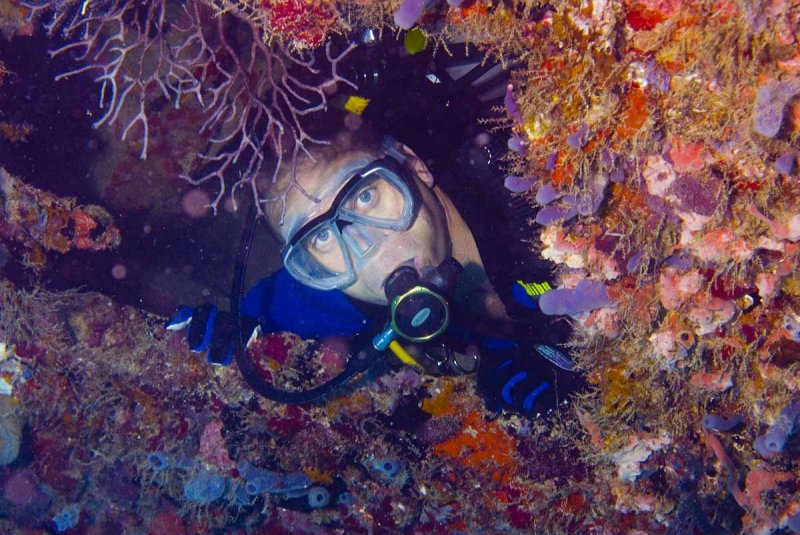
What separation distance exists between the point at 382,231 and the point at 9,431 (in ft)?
20.9

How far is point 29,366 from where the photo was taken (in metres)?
5.71

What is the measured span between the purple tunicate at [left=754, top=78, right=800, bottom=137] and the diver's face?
2438 mm

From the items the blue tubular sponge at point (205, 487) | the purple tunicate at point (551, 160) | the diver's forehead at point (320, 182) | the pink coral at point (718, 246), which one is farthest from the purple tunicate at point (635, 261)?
the blue tubular sponge at point (205, 487)

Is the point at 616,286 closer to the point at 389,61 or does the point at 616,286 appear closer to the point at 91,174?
the point at 389,61

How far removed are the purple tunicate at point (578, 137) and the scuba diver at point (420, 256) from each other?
4.89 ft

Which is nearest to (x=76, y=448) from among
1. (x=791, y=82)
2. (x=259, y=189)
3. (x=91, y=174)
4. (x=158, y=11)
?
(x=91, y=174)

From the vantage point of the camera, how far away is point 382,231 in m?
3.94

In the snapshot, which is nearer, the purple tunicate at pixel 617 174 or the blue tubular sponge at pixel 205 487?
the purple tunicate at pixel 617 174

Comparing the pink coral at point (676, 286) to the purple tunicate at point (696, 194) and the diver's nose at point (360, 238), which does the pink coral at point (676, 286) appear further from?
the diver's nose at point (360, 238)

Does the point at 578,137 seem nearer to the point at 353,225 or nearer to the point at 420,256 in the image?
the point at 420,256

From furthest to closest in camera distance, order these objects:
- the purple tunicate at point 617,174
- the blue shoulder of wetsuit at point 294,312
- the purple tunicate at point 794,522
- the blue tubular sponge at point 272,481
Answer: the blue tubular sponge at point 272,481, the blue shoulder of wetsuit at point 294,312, the purple tunicate at point 794,522, the purple tunicate at point 617,174

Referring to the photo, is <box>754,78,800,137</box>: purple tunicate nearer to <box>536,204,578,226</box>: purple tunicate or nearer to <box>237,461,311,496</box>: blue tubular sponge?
<box>536,204,578,226</box>: purple tunicate

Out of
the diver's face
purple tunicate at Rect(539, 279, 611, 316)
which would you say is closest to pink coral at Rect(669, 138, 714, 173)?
purple tunicate at Rect(539, 279, 611, 316)

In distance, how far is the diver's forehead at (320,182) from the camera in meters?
3.97
